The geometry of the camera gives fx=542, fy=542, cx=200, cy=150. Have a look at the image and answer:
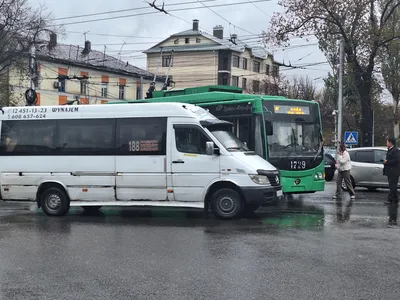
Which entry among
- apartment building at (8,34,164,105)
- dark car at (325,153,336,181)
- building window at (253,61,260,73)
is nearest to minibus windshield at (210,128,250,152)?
dark car at (325,153,336,181)

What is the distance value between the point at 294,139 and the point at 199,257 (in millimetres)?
7251

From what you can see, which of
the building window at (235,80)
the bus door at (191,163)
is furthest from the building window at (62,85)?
the bus door at (191,163)

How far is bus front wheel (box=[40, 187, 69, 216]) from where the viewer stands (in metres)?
12.9

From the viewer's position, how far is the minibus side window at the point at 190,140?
470 inches

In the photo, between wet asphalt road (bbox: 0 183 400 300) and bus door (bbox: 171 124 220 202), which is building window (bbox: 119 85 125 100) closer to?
wet asphalt road (bbox: 0 183 400 300)

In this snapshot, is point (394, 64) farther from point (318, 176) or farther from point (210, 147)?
point (210, 147)

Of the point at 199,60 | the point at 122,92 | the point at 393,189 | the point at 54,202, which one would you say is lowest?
the point at 54,202

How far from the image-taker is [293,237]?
9594mm

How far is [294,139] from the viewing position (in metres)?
14.5

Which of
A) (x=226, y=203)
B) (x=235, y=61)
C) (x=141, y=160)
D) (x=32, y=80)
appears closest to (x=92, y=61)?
(x=235, y=61)

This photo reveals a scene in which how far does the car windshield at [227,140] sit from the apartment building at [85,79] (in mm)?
36045

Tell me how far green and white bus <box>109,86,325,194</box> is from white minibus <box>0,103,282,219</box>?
1.72 meters

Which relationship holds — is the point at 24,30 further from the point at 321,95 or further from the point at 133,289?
the point at 321,95

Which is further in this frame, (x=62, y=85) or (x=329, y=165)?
(x=62, y=85)
